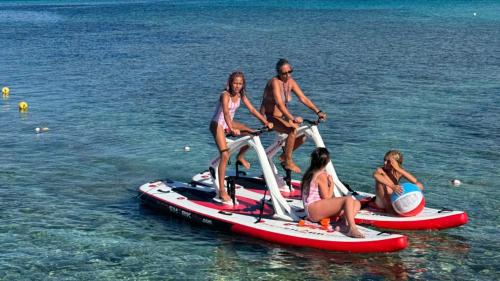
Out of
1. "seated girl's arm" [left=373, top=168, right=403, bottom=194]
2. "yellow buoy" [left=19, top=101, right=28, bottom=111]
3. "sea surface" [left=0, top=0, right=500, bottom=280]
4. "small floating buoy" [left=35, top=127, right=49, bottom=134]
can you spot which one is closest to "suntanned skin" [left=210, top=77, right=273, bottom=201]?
"sea surface" [left=0, top=0, right=500, bottom=280]

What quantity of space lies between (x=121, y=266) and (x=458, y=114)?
1551 centimetres

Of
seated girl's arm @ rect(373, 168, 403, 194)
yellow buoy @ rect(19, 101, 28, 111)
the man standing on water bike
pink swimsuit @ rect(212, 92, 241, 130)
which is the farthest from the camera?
yellow buoy @ rect(19, 101, 28, 111)

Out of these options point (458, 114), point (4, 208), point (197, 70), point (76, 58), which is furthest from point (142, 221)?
point (76, 58)

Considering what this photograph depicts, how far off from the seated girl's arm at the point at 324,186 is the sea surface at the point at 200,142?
1.03m

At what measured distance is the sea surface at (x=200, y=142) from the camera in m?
12.5

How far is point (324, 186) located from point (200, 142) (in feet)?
29.1

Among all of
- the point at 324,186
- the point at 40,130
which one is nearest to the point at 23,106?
the point at 40,130

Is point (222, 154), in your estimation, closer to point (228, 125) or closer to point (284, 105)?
point (228, 125)

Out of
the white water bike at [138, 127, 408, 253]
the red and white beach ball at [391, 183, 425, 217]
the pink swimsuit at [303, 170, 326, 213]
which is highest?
the pink swimsuit at [303, 170, 326, 213]

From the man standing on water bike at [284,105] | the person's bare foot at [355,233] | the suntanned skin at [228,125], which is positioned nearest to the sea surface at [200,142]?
the person's bare foot at [355,233]

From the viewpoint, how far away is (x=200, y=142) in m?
21.1

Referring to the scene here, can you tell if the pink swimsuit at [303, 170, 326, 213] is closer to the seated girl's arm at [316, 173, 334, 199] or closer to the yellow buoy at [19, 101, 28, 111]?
the seated girl's arm at [316, 173, 334, 199]

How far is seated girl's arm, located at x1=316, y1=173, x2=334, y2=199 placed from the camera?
12625mm

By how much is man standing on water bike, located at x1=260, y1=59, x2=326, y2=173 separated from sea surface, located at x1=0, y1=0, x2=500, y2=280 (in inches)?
95.4
